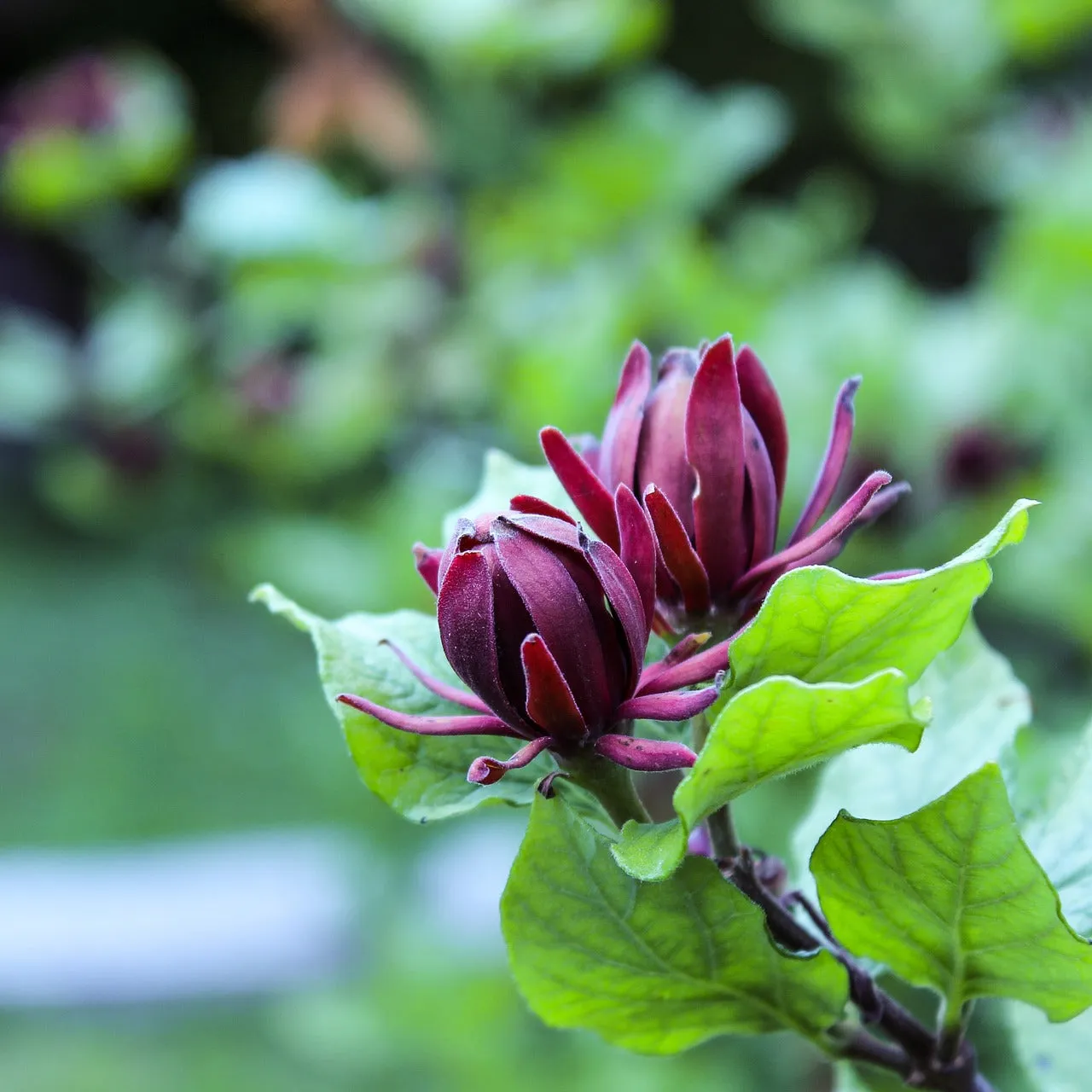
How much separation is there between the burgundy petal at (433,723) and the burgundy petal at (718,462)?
0.28 ft

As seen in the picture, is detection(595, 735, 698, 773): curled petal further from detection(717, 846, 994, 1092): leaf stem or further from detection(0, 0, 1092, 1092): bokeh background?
detection(0, 0, 1092, 1092): bokeh background

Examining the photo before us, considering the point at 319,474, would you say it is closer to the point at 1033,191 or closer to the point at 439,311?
the point at 439,311

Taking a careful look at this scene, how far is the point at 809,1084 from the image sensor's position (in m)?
1.28

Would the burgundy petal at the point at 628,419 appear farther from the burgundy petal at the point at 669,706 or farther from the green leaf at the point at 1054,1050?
the green leaf at the point at 1054,1050

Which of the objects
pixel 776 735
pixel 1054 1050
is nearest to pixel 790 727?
pixel 776 735

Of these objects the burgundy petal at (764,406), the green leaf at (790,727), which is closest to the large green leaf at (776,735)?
the green leaf at (790,727)

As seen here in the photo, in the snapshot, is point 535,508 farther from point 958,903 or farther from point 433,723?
point 958,903

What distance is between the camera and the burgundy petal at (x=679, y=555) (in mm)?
374

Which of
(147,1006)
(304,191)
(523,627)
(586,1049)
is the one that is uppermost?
(304,191)

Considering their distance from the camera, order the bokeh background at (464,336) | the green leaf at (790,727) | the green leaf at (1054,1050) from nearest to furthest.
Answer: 1. the green leaf at (790,727)
2. the green leaf at (1054,1050)
3. the bokeh background at (464,336)

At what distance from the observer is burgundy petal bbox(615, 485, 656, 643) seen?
365 millimetres

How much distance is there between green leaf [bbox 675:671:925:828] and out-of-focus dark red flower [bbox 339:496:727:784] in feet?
0.05

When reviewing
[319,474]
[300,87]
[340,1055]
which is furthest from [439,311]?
[340,1055]

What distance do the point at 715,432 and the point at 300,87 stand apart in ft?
6.65
